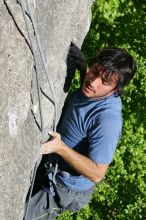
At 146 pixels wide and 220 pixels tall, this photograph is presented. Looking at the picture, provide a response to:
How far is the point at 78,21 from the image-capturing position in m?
3.74

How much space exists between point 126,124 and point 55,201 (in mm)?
4072

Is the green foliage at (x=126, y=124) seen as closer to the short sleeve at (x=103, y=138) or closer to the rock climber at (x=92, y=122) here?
the rock climber at (x=92, y=122)

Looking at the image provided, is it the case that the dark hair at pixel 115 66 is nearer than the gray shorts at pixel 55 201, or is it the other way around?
the dark hair at pixel 115 66

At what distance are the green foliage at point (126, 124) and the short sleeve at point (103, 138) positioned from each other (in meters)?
4.00

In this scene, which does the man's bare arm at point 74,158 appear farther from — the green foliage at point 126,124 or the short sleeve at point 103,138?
the green foliage at point 126,124

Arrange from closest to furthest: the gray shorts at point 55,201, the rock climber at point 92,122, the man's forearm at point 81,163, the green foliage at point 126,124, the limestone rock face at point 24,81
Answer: the limestone rock face at point 24,81, the man's forearm at point 81,163, the rock climber at point 92,122, the gray shorts at point 55,201, the green foliage at point 126,124

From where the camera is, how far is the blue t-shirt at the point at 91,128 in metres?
3.66

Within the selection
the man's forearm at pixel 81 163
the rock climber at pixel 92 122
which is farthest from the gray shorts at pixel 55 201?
the man's forearm at pixel 81 163

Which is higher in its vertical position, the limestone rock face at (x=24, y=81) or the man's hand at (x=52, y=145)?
the limestone rock face at (x=24, y=81)

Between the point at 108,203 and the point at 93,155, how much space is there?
5107mm

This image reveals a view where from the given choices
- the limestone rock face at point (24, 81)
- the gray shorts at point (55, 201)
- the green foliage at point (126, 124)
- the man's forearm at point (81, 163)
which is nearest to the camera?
the limestone rock face at point (24, 81)

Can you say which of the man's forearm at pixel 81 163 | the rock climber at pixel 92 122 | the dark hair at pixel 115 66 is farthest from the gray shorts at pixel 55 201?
the dark hair at pixel 115 66

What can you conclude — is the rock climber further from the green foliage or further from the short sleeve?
the green foliage

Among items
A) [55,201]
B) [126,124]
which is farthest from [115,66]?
[126,124]
